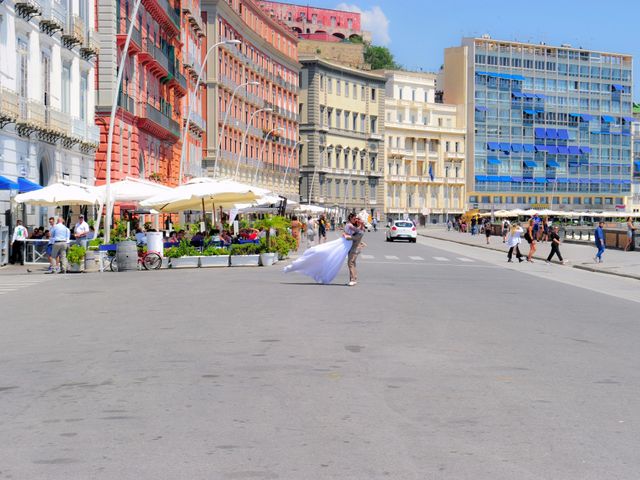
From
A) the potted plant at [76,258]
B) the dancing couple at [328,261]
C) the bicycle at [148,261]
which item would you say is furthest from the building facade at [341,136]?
the dancing couple at [328,261]

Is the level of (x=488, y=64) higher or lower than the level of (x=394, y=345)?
higher

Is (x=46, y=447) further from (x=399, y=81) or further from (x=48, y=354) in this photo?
(x=399, y=81)

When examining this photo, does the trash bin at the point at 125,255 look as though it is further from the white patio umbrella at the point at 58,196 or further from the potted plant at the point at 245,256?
the potted plant at the point at 245,256

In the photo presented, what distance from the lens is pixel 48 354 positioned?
1206cm

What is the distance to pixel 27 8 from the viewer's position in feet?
116

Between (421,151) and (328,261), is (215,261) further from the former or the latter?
(421,151)

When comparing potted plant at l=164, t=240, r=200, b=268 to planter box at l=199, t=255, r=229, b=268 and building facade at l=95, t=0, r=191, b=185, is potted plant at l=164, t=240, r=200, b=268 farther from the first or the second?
building facade at l=95, t=0, r=191, b=185

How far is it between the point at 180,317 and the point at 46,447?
924 cm

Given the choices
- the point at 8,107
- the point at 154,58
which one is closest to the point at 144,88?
the point at 154,58

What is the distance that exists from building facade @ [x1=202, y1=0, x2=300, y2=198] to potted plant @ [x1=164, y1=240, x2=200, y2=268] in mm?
39307

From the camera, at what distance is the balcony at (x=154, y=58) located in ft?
173

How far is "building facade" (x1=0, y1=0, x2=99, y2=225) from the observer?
113ft

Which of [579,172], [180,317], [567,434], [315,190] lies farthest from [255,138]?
[567,434]

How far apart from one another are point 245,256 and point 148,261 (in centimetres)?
335
